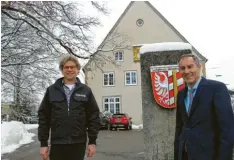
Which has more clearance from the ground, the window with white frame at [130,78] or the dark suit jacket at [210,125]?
the window with white frame at [130,78]

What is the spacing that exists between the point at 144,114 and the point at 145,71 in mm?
746

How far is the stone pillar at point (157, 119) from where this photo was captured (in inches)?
236

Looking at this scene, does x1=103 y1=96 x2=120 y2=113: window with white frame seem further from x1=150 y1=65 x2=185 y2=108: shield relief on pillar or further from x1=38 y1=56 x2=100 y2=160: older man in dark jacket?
x1=38 y1=56 x2=100 y2=160: older man in dark jacket

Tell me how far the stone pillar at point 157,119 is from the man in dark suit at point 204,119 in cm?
294

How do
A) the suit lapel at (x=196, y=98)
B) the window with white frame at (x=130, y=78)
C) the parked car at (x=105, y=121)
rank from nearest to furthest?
the suit lapel at (x=196, y=98)
the parked car at (x=105, y=121)
the window with white frame at (x=130, y=78)

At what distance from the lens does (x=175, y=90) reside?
588cm

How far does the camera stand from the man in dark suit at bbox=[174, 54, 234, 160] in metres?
2.69

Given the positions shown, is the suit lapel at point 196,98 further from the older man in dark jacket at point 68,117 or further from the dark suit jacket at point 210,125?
the older man in dark jacket at point 68,117

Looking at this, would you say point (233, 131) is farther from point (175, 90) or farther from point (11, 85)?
point (11, 85)

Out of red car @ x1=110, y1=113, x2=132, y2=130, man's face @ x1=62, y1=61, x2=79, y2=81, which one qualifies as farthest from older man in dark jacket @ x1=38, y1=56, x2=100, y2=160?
red car @ x1=110, y1=113, x2=132, y2=130

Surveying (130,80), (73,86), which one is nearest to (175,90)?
(73,86)

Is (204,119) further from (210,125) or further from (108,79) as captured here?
(108,79)

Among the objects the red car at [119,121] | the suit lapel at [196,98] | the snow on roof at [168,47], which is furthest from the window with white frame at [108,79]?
the suit lapel at [196,98]

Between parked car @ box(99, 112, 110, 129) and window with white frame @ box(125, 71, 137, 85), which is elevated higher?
window with white frame @ box(125, 71, 137, 85)
